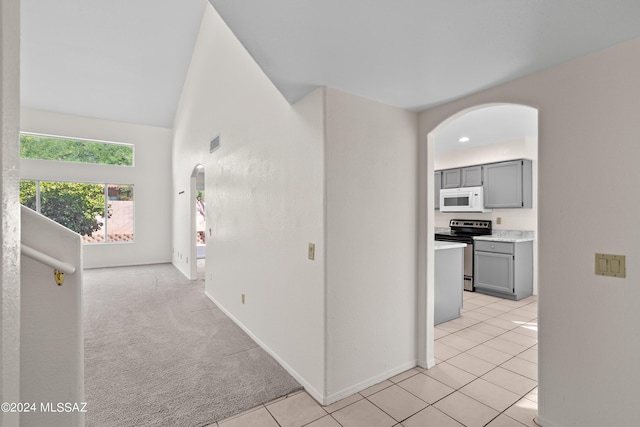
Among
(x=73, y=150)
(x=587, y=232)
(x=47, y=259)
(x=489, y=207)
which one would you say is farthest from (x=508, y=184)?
(x=73, y=150)

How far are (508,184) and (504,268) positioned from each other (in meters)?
1.43

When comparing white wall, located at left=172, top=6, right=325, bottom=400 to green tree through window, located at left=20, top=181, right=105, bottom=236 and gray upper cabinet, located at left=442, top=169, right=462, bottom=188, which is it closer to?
green tree through window, located at left=20, top=181, right=105, bottom=236

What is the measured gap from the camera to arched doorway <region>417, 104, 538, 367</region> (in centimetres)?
272

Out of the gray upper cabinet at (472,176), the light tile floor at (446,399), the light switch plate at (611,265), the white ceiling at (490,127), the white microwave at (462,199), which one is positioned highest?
the white ceiling at (490,127)

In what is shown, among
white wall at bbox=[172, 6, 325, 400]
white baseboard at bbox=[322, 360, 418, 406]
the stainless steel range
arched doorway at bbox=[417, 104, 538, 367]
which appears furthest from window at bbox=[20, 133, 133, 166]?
white baseboard at bbox=[322, 360, 418, 406]

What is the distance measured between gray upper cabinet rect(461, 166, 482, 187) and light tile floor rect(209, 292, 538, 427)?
10.1ft

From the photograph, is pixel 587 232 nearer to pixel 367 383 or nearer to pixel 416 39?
pixel 416 39

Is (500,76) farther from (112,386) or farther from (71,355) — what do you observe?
(112,386)

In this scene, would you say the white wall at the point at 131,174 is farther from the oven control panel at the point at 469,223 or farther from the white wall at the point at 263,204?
the oven control panel at the point at 469,223

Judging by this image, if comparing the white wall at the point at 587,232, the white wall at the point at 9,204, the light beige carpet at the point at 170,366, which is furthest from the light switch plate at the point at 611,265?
the white wall at the point at 9,204

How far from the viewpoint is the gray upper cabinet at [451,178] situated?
233 inches

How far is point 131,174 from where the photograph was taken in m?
7.89

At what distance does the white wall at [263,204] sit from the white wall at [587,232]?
1.46m

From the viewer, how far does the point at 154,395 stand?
7.70 feet
